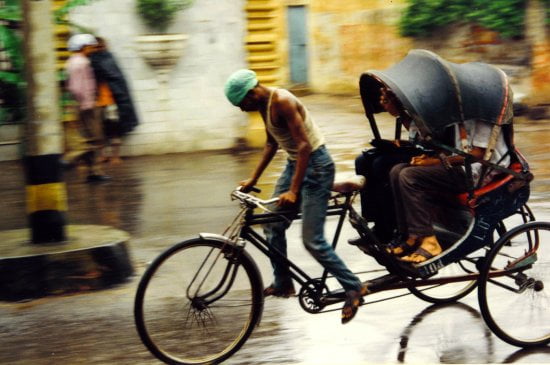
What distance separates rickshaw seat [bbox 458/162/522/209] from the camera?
19.0ft

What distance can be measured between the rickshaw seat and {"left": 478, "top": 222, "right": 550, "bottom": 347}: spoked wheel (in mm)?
292

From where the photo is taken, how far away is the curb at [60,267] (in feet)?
23.0

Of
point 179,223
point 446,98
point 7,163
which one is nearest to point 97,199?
point 179,223

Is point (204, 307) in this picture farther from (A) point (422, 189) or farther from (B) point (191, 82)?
(B) point (191, 82)

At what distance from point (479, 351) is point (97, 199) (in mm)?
5767

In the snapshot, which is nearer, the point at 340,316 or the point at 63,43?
the point at 340,316

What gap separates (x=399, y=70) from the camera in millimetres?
5898

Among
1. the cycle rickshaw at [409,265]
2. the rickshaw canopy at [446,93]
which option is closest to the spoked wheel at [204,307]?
the cycle rickshaw at [409,265]

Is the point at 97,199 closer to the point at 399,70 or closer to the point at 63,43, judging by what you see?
the point at 63,43

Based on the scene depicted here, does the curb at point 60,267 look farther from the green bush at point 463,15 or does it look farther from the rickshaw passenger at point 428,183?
the green bush at point 463,15

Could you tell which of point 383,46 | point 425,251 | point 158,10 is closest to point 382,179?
point 425,251

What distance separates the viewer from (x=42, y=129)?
760 cm

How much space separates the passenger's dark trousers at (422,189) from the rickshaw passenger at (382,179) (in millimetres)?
159

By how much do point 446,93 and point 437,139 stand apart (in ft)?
0.92
